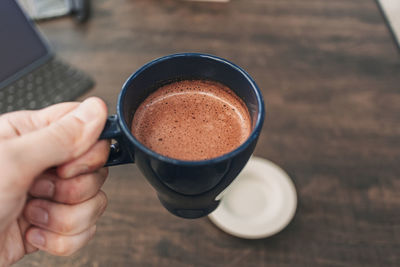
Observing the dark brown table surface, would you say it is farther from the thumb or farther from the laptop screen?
the thumb

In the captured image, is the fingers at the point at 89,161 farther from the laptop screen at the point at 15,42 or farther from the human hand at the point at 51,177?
the laptop screen at the point at 15,42

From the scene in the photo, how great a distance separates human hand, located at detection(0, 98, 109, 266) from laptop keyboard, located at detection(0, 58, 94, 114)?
30 centimetres

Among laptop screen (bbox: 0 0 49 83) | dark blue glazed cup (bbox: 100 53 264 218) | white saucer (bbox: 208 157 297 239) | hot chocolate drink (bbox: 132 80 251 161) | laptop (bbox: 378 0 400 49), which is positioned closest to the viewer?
dark blue glazed cup (bbox: 100 53 264 218)

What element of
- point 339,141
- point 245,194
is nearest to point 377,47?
point 339,141

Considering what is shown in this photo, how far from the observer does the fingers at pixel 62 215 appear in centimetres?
60

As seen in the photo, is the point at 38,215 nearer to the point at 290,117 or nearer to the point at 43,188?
the point at 43,188

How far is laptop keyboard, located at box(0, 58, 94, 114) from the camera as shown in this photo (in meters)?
0.87

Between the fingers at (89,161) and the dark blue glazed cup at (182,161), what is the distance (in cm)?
2

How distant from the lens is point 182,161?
16.2 inches

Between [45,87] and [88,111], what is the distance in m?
0.48

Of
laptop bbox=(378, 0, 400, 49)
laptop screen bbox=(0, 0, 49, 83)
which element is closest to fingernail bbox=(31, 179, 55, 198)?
laptop screen bbox=(0, 0, 49, 83)

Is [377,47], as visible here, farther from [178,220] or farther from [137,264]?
[137,264]

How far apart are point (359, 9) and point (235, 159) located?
3.14 feet

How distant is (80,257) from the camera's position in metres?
0.69
